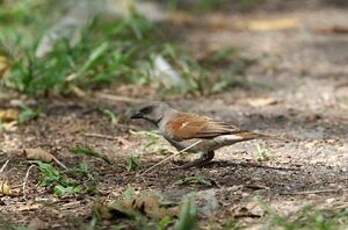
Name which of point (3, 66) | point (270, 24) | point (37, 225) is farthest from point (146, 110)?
point (270, 24)

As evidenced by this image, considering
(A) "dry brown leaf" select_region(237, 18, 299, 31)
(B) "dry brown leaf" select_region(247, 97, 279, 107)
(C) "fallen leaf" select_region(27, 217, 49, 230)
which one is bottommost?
(A) "dry brown leaf" select_region(237, 18, 299, 31)

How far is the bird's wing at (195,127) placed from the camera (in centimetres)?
533

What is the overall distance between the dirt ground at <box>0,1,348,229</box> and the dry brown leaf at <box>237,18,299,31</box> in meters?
0.24

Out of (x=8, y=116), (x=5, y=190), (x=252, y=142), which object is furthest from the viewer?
(x=8, y=116)

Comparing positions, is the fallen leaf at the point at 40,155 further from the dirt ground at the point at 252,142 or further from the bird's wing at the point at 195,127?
the bird's wing at the point at 195,127

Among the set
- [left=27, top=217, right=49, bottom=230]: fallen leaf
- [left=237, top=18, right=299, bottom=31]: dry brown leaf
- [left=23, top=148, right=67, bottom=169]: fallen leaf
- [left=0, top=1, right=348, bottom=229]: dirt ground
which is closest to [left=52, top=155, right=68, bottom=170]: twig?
[left=23, top=148, right=67, bottom=169]: fallen leaf

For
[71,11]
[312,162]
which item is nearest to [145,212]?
[312,162]

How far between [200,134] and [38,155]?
91 cm

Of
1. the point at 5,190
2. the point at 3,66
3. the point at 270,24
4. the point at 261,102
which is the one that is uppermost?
the point at 5,190

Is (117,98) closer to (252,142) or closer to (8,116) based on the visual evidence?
(8,116)

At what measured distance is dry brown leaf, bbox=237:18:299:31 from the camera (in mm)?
10172

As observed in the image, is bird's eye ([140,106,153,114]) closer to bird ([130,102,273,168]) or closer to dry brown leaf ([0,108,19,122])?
bird ([130,102,273,168])

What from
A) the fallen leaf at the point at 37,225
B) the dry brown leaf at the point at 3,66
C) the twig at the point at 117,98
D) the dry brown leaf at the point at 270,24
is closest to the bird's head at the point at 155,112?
the fallen leaf at the point at 37,225

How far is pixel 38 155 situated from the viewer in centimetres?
566
